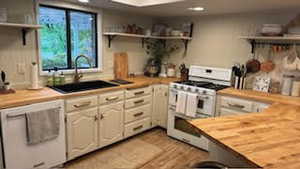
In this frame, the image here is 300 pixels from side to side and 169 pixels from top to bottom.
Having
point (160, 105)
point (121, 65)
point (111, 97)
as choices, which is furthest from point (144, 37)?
point (111, 97)

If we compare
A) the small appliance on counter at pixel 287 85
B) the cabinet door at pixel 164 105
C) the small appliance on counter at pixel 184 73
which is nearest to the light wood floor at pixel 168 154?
the cabinet door at pixel 164 105

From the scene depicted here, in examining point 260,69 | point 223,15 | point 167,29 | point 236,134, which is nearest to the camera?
point 236,134

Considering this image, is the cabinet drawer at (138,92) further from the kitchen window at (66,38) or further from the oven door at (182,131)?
the kitchen window at (66,38)

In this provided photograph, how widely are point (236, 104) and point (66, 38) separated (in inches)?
96.3

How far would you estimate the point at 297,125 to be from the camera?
1.61 metres

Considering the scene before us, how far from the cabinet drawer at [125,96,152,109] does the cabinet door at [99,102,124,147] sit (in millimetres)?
113

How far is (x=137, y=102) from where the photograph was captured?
3268 millimetres

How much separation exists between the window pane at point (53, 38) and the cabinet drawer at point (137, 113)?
3.70 feet

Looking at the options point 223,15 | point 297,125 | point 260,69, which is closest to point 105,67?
point 223,15

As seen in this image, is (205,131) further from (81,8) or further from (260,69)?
(81,8)

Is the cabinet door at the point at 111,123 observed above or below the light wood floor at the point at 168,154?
above

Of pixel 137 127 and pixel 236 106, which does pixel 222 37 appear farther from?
pixel 137 127

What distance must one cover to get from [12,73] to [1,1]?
0.79m

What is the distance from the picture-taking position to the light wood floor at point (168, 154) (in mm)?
2689
